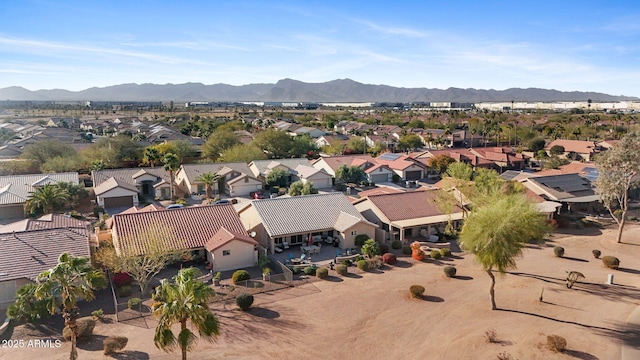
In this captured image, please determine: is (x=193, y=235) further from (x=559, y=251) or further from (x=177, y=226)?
(x=559, y=251)

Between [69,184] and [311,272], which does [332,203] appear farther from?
[69,184]

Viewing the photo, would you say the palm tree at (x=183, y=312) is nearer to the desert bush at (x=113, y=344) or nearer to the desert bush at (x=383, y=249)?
the desert bush at (x=113, y=344)

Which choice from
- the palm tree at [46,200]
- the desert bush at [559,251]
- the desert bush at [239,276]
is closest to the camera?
the desert bush at [239,276]

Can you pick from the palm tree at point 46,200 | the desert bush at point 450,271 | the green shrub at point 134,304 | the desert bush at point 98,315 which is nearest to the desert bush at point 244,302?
the green shrub at point 134,304

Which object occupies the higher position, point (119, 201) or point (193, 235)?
point (193, 235)

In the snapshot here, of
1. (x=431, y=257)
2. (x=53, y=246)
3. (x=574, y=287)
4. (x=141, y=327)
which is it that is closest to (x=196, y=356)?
(x=141, y=327)

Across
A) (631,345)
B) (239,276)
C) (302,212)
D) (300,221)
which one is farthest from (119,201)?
(631,345)

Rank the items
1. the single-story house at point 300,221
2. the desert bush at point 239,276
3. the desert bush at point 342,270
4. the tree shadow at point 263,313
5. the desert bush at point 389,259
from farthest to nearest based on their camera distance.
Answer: the single-story house at point 300,221 < the desert bush at point 389,259 < the desert bush at point 342,270 < the desert bush at point 239,276 < the tree shadow at point 263,313
